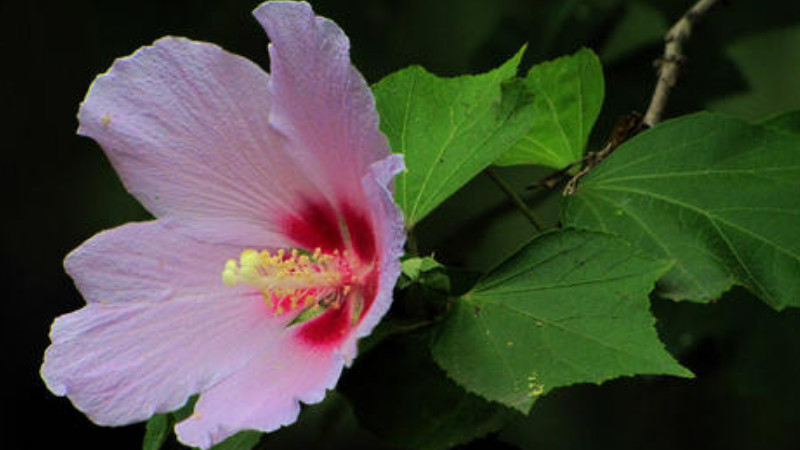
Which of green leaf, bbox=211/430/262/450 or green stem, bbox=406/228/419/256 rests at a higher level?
green stem, bbox=406/228/419/256

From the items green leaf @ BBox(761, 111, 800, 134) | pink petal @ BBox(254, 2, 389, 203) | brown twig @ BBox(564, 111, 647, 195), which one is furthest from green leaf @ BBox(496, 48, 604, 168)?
pink petal @ BBox(254, 2, 389, 203)

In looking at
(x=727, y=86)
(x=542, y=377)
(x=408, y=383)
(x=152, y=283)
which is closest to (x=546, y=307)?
(x=542, y=377)

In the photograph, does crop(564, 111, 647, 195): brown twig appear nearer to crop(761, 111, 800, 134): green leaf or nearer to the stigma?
crop(761, 111, 800, 134): green leaf

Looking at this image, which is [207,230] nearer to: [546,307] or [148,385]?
[148,385]

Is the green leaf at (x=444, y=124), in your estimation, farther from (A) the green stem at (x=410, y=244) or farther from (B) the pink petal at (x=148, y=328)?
(B) the pink petal at (x=148, y=328)

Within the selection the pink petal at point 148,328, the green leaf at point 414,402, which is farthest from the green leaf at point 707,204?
the pink petal at point 148,328

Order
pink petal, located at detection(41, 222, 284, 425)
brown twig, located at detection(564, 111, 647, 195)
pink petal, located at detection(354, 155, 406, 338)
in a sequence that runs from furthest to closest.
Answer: brown twig, located at detection(564, 111, 647, 195) < pink petal, located at detection(41, 222, 284, 425) < pink petal, located at detection(354, 155, 406, 338)

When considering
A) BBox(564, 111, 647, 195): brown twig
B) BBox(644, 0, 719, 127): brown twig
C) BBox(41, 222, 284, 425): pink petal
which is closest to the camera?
BBox(41, 222, 284, 425): pink petal

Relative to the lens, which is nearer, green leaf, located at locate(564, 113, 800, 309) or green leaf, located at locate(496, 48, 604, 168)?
green leaf, located at locate(564, 113, 800, 309)
